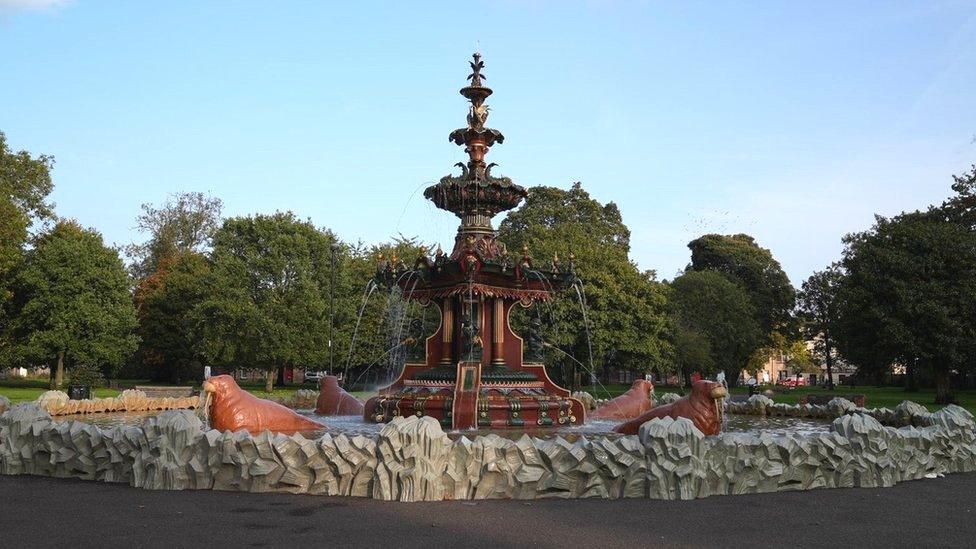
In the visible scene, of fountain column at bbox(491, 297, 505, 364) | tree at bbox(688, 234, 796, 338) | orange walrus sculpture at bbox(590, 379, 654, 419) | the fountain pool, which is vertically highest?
tree at bbox(688, 234, 796, 338)

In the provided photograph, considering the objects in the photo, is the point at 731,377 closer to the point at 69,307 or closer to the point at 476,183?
the point at 69,307

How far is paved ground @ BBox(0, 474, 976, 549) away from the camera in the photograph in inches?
281

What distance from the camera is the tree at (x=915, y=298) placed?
34.7 metres

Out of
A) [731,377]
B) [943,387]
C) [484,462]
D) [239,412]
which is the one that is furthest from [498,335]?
[731,377]

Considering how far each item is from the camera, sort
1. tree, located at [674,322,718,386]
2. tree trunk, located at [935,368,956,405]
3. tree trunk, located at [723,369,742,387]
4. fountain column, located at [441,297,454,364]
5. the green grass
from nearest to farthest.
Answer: fountain column, located at [441,297,454,364] → the green grass → tree trunk, located at [935,368,956,405] → tree, located at [674,322,718,386] → tree trunk, located at [723,369,742,387]

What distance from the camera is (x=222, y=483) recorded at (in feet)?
31.6

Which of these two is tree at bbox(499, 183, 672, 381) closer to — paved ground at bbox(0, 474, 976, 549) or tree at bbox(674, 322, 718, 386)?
tree at bbox(674, 322, 718, 386)

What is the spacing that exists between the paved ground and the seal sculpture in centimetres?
1078

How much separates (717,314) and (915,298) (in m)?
29.3

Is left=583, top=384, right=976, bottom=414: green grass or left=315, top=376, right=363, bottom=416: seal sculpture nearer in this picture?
left=315, top=376, right=363, bottom=416: seal sculpture

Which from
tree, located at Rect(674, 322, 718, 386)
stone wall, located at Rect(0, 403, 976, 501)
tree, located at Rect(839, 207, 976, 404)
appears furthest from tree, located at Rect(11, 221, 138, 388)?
tree, located at Rect(839, 207, 976, 404)

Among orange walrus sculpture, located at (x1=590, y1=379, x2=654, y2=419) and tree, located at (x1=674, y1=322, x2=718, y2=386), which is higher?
tree, located at (x1=674, y1=322, x2=718, y2=386)

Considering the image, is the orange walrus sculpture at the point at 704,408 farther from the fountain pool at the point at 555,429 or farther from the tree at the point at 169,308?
the tree at the point at 169,308

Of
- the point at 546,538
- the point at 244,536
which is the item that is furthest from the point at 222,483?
the point at 546,538
